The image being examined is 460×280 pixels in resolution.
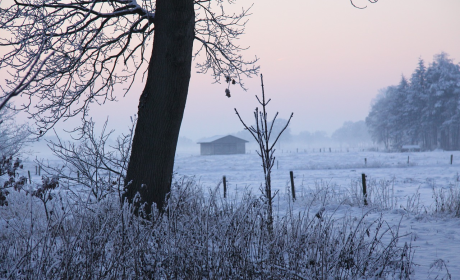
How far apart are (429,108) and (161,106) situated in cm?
5548

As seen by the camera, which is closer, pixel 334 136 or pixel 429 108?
pixel 429 108

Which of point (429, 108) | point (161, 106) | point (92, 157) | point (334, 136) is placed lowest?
point (92, 157)

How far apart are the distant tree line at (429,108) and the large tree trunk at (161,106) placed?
52255mm

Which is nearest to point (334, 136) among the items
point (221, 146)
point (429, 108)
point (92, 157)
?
point (429, 108)

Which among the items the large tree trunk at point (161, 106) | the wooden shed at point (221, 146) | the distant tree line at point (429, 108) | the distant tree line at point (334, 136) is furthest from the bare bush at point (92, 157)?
the distant tree line at point (334, 136)

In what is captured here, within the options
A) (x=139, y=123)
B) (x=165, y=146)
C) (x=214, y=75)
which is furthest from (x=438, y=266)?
(x=214, y=75)

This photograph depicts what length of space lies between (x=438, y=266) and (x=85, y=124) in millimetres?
6462

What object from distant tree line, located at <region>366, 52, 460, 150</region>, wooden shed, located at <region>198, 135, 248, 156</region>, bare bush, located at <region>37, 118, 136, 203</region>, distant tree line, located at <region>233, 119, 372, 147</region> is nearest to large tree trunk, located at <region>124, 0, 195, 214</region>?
bare bush, located at <region>37, 118, 136, 203</region>

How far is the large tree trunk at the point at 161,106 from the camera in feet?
15.6

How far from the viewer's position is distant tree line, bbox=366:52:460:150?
155 ft

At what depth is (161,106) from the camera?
4.75m

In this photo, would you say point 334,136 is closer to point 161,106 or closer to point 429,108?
point 429,108

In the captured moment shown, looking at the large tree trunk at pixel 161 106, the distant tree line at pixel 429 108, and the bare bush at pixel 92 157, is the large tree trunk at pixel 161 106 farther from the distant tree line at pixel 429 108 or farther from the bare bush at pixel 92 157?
the distant tree line at pixel 429 108

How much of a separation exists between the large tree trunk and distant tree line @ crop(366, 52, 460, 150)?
171ft
